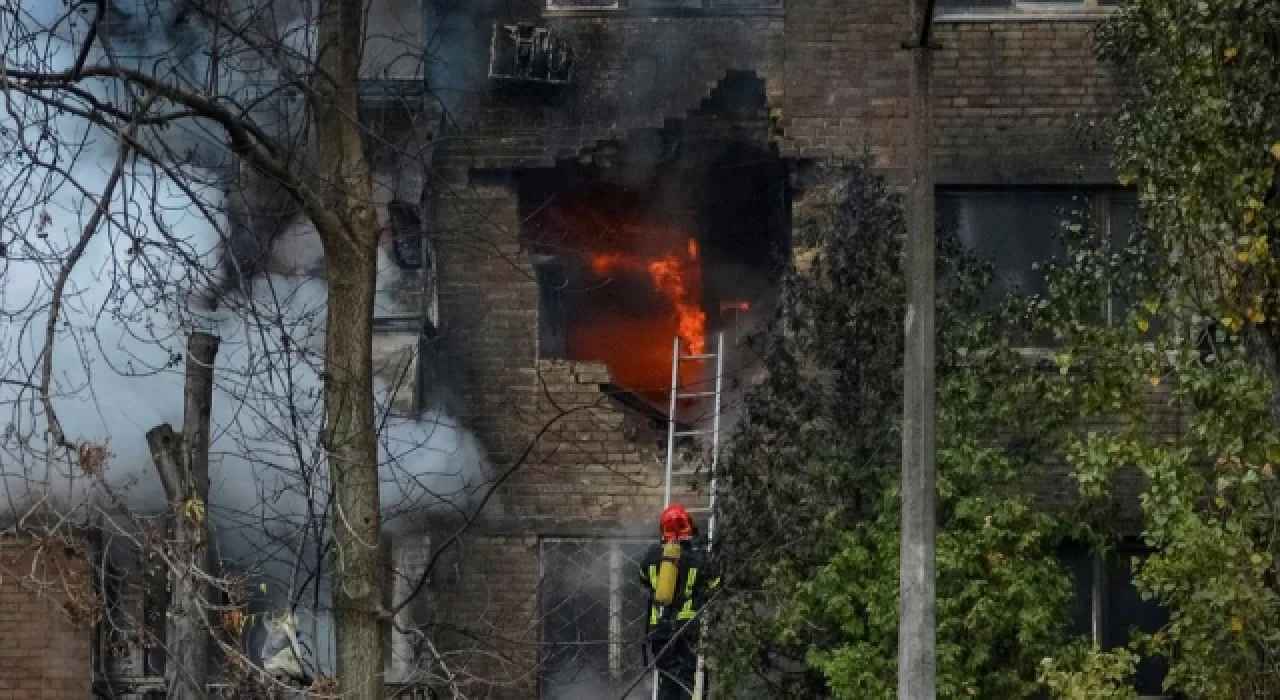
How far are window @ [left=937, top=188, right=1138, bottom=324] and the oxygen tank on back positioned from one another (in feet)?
11.0

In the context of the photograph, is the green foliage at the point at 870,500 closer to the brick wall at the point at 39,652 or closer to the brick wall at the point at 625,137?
the brick wall at the point at 625,137

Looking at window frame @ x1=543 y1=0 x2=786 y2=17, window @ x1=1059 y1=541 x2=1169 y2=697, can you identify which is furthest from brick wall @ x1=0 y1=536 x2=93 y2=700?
window @ x1=1059 y1=541 x2=1169 y2=697

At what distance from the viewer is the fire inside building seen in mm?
15086

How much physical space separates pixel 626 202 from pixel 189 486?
5.44 meters

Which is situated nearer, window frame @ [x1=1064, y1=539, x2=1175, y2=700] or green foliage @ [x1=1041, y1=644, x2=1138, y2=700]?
green foliage @ [x1=1041, y1=644, x2=1138, y2=700]

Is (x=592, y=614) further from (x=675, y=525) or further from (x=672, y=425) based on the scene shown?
(x=672, y=425)

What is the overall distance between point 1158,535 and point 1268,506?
0.61 meters

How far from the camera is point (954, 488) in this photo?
41.8ft

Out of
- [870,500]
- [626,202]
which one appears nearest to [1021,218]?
[626,202]

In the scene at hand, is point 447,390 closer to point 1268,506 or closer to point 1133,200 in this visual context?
point 1133,200

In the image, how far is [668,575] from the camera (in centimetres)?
1393

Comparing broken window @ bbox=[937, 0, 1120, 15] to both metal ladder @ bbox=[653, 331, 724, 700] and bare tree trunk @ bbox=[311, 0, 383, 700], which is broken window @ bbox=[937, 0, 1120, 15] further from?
bare tree trunk @ bbox=[311, 0, 383, 700]

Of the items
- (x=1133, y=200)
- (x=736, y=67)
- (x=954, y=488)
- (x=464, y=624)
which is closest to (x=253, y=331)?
(x=464, y=624)

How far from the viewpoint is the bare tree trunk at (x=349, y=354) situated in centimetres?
1039
